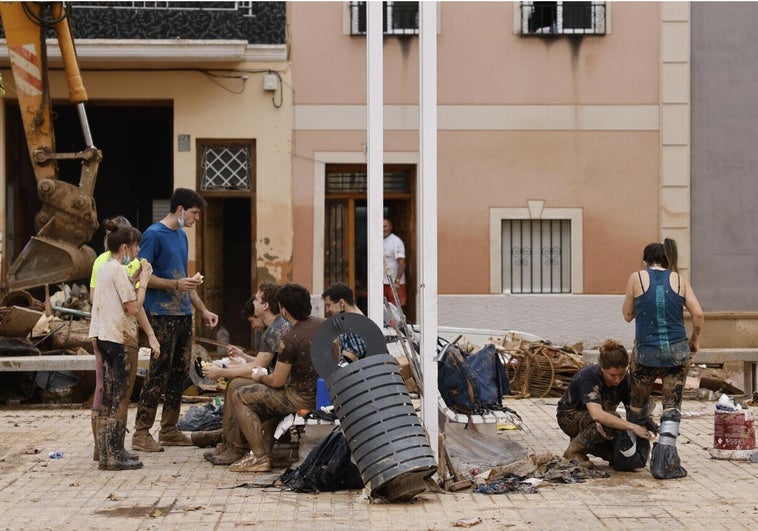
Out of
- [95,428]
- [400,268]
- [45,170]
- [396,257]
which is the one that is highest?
[45,170]

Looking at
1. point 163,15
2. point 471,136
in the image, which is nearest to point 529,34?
point 471,136

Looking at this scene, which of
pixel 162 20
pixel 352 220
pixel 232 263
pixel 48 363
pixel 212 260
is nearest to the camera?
pixel 48 363

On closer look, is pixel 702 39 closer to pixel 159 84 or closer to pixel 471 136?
pixel 471 136

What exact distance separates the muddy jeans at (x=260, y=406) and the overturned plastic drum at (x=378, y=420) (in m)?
1.20

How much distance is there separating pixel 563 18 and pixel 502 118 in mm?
1711

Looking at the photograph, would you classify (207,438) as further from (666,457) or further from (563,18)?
(563,18)

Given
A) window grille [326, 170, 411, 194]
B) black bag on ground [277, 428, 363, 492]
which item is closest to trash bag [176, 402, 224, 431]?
black bag on ground [277, 428, 363, 492]

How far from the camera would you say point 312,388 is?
948cm

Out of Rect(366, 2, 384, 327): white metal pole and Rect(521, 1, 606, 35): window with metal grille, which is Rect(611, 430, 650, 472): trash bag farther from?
Rect(521, 1, 606, 35): window with metal grille

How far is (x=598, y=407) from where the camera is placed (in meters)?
9.45

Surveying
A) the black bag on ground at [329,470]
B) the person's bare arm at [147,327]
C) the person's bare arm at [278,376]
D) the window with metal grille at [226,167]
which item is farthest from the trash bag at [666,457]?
the window with metal grille at [226,167]

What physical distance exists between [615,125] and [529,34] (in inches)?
72.5

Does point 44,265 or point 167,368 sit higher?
point 44,265

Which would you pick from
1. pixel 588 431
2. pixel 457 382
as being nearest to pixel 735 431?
pixel 588 431
